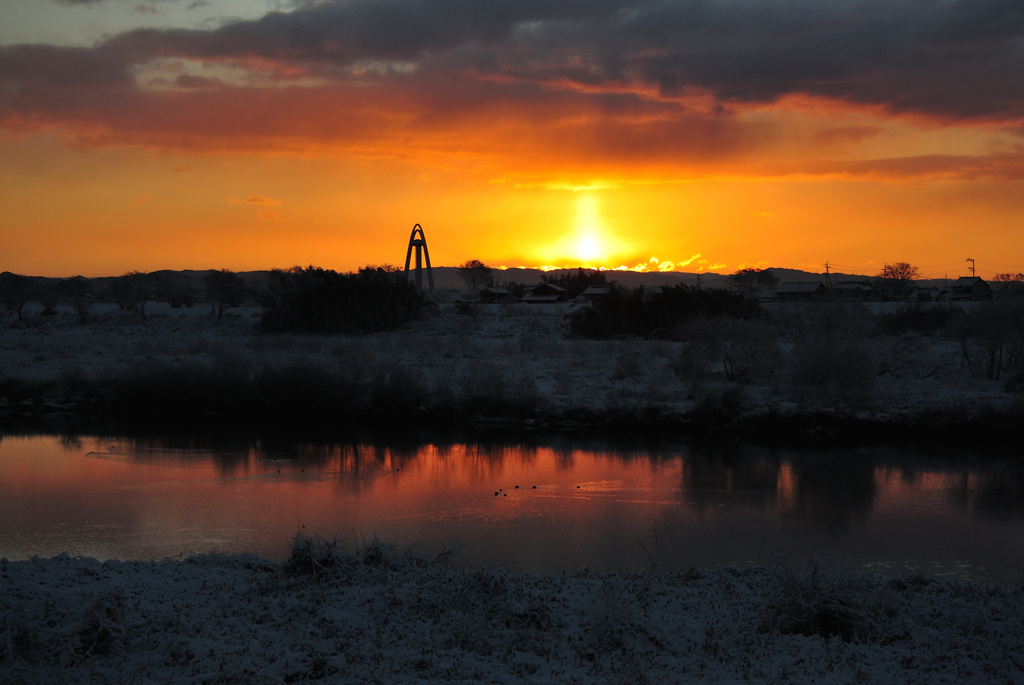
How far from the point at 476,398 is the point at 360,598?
15828 mm

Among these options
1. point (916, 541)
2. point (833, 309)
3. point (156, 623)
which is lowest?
point (916, 541)

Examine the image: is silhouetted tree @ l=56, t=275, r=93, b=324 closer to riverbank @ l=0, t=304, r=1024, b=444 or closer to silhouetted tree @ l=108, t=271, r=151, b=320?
silhouetted tree @ l=108, t=271, r=151, b=320

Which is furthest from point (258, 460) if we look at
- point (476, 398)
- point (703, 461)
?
point (703, 461)

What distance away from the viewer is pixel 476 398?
927 inches

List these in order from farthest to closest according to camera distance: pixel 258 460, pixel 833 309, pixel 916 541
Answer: pixel 833 309, pixel 258 460, pixel 916 541

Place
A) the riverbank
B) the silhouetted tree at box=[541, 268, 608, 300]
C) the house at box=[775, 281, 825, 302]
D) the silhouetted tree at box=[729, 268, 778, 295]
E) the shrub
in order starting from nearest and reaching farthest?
the shrub
the riverbank
the house at box=[775, 281, 825, 302]
the silhouetted tree at box=[541, 268, 608, 300]
the silhouetted tree at box=[729, 268, 778, 295]

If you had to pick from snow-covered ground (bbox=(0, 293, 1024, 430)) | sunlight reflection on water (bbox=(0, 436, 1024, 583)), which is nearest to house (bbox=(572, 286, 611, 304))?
snow-covered ground (bbox=(0, 293, 1024, 430))

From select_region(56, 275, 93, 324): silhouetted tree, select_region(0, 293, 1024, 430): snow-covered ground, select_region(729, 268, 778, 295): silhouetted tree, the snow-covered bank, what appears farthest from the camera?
select_region(729, 268, 778, 295): silhouetted tree

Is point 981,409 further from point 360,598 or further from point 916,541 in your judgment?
point 360,598

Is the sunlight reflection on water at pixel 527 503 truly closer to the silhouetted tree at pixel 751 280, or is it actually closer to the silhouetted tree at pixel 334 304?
the silhouetted tree at pixel 334 304

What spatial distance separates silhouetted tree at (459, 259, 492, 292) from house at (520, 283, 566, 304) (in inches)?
363

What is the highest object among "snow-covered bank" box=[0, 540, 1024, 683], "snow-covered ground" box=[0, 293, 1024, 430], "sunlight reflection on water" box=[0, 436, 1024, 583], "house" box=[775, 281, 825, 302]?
"house" box=[775, 281, 825, 302]

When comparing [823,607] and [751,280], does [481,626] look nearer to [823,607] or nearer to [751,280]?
[823,607]

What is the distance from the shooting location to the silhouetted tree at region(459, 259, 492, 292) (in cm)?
8758
